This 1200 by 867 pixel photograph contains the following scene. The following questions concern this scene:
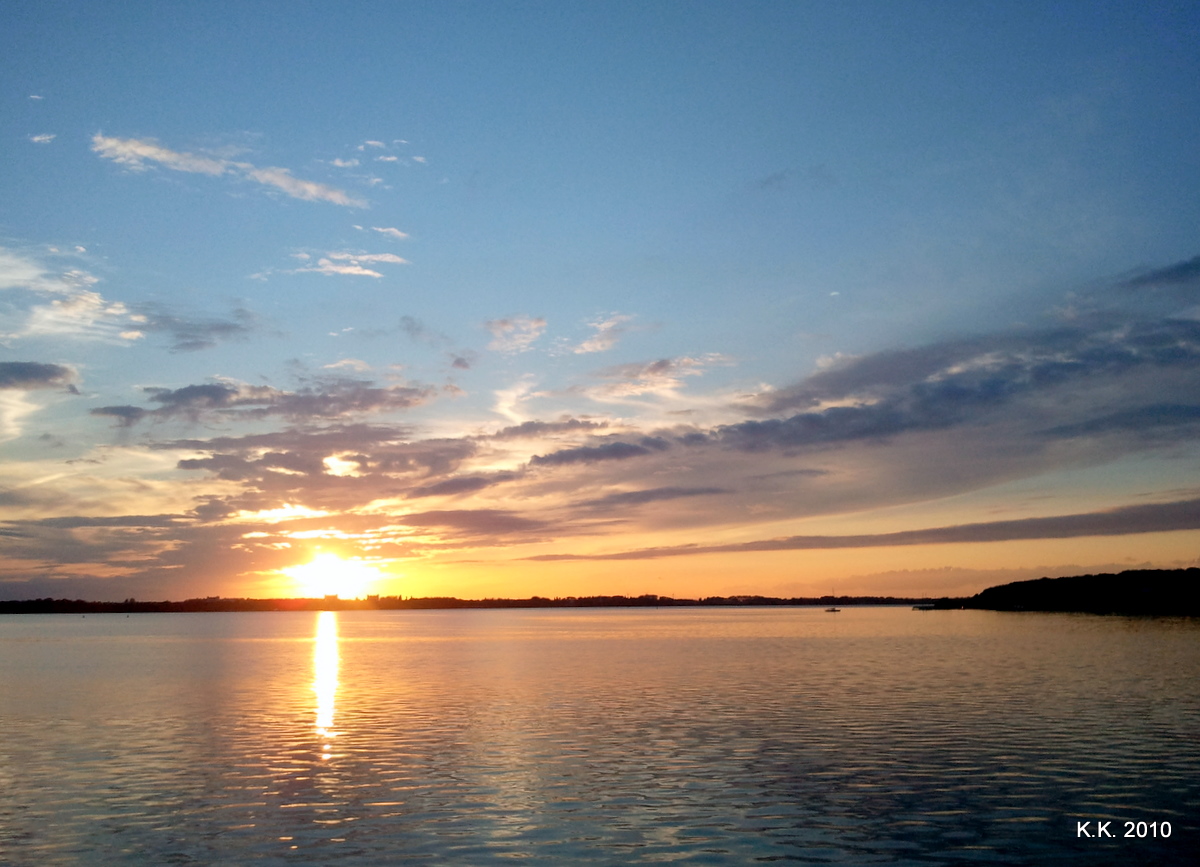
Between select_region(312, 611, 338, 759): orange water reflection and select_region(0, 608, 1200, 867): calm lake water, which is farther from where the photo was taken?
select_region(312, 611, 338, 759): orange water reflection

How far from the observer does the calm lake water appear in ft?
Answer: 69.7

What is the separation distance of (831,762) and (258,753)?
72.8ft

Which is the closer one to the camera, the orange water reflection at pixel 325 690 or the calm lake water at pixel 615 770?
the calm lake water at pixel 615 770

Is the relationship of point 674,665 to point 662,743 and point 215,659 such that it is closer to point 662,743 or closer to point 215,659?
point 662,743

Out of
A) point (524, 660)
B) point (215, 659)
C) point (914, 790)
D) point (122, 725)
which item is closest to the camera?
point (914, 790)

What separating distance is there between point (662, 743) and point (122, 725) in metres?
27.0

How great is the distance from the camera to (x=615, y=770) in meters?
30.0

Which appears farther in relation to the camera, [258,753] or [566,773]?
[258,753]

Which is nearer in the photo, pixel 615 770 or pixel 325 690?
pixel 615 770

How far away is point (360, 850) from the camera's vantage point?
21.0m

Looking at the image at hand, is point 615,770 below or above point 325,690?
above

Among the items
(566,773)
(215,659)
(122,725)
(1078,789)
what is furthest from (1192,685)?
(215,659)

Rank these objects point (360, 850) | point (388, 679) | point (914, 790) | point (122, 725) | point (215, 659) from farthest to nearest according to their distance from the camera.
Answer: point (215, 659) → point (388, 679) → point (122, 725) → point (914, 790) → point (360, 850)

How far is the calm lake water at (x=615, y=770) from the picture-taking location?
21.2m
